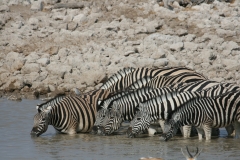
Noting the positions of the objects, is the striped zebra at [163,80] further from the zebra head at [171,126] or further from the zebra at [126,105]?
the zebra head at [171,126]

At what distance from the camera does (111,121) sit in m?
13.2

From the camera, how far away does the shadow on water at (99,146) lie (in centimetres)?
1137

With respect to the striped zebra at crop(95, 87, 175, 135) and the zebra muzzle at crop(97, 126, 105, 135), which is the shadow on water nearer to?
the zebra muzzle at crop(97, 126, 105, 135)

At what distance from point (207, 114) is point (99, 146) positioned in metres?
1.93

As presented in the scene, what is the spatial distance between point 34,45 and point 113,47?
7.54ft

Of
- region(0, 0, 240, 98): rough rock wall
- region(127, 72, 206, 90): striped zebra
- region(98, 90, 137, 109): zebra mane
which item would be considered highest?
region(0, 0, 240, 98): rough rock wall

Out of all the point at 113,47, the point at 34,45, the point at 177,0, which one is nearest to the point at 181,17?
the point at 177,0

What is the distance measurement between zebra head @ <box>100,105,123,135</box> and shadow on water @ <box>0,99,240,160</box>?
16 cm

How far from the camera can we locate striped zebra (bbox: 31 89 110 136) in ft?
42.9

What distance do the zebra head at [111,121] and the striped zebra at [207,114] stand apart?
3.67ft

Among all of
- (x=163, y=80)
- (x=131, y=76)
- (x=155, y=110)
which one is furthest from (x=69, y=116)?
(x=131, y=76)

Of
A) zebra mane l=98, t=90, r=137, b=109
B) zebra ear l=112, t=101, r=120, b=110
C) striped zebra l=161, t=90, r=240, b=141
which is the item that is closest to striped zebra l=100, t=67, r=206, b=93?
zebra mane l=98, t=90, r=137, b=109

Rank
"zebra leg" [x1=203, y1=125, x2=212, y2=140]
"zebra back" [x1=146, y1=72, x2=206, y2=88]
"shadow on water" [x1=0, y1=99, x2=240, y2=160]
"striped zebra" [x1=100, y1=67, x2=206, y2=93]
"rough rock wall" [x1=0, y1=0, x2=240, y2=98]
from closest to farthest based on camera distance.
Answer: "shadow on water" [x1=0, y1=99, x2=240, y2=160]
"zebra leg" [x1=203, y1=125, x2=212, y2=140]
"zebra back" [x1=146, y1=72, x2=206, y2=88]
"striped zebra" [x1=100, y1=67, x2=206, y2=93]
"rough rock wall" [x1=0, y1=0, x2=240, y2=98]

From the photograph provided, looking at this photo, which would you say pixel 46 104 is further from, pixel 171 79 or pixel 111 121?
pixel 171 79
